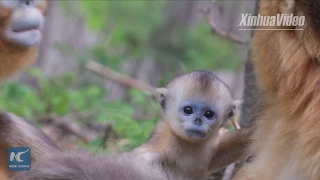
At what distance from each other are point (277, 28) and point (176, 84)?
987 mm

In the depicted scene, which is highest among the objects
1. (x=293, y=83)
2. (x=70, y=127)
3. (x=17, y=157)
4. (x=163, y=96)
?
(x=293, y=83)

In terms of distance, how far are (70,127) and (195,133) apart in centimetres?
269

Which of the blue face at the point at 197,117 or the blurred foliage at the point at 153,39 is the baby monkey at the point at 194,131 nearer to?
the blue face at the point at 197,117

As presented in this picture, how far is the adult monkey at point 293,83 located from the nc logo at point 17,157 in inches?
54.4

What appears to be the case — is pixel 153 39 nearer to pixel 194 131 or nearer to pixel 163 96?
pixel 163 96

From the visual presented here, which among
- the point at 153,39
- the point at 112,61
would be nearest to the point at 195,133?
the point at 112,61

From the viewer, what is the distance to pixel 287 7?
2996 mm

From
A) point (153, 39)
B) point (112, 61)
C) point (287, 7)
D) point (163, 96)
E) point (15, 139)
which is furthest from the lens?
point (153, 39)

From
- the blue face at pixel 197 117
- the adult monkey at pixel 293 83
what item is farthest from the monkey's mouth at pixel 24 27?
the adult monkey at pixel 293 83

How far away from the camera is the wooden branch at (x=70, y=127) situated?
20.2ft

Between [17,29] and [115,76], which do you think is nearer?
[17,29]

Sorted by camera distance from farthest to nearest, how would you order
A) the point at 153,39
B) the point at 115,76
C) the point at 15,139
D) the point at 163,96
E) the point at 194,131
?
the point at 153,39
the point at 115,76
the point at 15,139
the point at 163,96
the point at 194,131

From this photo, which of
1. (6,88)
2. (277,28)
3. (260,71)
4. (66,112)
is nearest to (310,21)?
(277,28)

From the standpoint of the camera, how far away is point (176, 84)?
13.1 ft
